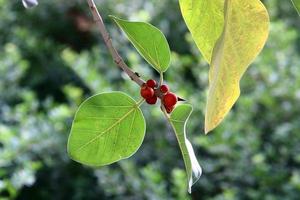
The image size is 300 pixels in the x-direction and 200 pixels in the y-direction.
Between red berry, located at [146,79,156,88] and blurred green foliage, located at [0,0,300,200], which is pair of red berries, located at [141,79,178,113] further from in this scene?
blurred green foliage, located at [0,0,300,200]

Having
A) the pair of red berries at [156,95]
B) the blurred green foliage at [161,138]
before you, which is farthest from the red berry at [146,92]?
the blurred green foliage at [161,138]

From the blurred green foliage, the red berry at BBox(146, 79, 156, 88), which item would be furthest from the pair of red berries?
the blurred green foliage

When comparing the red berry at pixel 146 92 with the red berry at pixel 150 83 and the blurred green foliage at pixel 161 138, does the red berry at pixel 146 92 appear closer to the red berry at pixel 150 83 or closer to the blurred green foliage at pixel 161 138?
the red berry at pixel 150 83

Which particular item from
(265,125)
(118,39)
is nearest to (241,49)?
(265,125)

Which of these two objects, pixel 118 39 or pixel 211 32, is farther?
pixel 118 39

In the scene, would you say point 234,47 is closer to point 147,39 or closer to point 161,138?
point 147,39

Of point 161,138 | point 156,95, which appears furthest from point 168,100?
point 161,138

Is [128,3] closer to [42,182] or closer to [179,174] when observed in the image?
[42,182]
